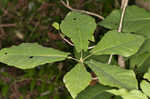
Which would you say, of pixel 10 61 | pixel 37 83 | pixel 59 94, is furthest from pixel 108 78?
pixel 37 83

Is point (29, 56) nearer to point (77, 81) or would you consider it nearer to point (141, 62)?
point (77, 81)

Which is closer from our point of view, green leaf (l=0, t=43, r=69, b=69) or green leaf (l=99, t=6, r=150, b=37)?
green leaf (l=0, t=43, r=69, b=69)

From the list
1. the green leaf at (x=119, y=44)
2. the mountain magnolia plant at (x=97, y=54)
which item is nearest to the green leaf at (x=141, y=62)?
the mountain magnolia plant at (x=97, y=54)

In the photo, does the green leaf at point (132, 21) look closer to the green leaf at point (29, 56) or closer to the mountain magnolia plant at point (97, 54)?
the mountain magnolia plant at point (97, 54)

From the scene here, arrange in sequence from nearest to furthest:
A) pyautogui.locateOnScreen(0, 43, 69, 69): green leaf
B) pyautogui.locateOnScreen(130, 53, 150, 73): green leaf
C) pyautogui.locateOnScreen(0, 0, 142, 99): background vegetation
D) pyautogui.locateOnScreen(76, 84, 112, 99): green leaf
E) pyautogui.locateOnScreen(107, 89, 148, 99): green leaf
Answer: pyautogui.locateOnScreen(107, 89, 148, 99): green leaf, pyautogui.locateOnScreen(0, 43, 69, 69): green leaf, pyautogui.locateOnScreen(76, 84, 112, 99): green leaf, pyautogui.locateOnScreen(130, 53, 150, 73): green leaf, pyautogui.locateOnScreen(0, 0, 142, 99): background vegetation

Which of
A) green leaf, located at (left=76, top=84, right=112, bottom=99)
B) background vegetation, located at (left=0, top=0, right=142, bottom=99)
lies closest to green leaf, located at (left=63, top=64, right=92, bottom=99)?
green leaf, located at (left=76, top=84, right=112, bottom=99)

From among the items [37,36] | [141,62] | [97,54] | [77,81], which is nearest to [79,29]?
[97,54]

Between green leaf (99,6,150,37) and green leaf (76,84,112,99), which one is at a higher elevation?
green leaf (99,6,150,37)

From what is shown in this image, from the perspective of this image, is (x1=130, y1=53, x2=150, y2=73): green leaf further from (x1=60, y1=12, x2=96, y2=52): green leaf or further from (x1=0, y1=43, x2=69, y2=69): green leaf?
(x1=0, y1=43, x2=69, y2=69): green leaf

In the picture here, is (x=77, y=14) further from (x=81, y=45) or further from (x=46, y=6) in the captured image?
(x=46, y=6)
